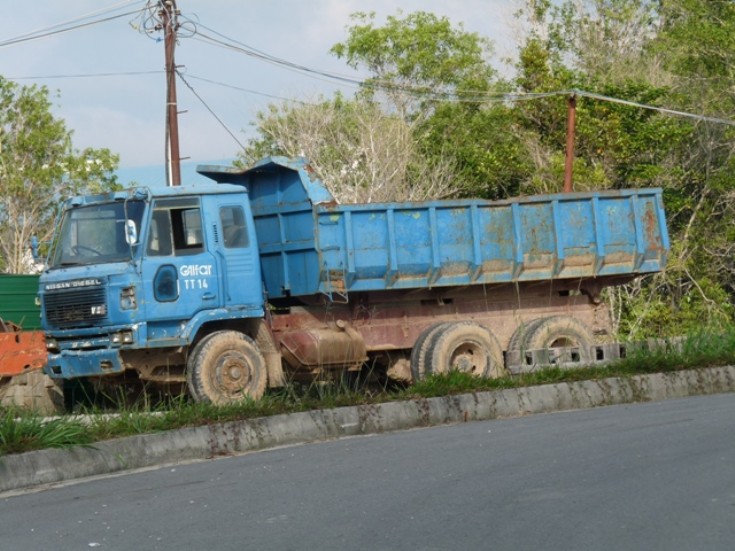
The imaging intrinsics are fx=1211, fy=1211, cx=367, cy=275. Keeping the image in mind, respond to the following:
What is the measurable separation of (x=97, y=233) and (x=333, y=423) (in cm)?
467

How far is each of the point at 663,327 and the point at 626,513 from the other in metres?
22.9

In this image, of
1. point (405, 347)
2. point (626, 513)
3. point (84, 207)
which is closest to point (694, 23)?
point (405, 347)

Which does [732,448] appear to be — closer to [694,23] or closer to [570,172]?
[570,172]

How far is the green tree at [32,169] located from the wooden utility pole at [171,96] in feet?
34.0

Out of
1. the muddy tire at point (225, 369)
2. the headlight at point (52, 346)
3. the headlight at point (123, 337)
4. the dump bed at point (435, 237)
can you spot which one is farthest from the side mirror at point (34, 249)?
the dump bed at point (435, 237)

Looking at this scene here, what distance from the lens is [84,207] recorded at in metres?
14.3

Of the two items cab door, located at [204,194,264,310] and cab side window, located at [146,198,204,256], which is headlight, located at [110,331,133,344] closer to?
cab side window, located at [146,198,204,256]

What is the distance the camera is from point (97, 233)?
1425 centimetres

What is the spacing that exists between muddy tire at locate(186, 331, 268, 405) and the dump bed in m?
1.29

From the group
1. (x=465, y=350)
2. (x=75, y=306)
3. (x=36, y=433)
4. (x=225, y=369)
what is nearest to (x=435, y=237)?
(x=465, y=350)

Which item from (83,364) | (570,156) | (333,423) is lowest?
(333,423)

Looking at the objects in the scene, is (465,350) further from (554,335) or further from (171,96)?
(171,96)

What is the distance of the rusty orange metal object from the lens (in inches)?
566

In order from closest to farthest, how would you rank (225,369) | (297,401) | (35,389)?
(297,401) → (225,369) → (35,389)
